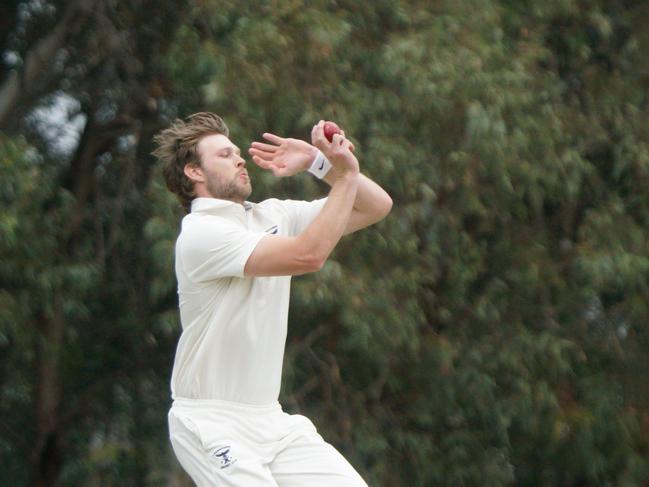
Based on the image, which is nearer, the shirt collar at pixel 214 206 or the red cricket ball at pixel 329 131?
the red cricket ball at pixel 329 131

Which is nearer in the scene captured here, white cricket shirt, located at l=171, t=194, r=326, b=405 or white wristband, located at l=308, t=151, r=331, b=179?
white cricket shirt, located at l=171, t=194, r=326, b=405

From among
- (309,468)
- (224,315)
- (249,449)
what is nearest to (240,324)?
(224,315)

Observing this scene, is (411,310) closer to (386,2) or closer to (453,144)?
(453,144)

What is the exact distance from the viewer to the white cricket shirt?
201 inches

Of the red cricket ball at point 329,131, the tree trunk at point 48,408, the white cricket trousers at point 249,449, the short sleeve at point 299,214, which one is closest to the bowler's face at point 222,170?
the short sleeve at point 299,214

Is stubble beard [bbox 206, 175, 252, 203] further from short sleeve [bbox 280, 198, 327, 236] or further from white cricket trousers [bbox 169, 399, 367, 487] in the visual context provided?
white cricket trousers [bbox 169, 399, 367, 487]

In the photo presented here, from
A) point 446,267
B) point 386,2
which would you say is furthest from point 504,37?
point 446,267

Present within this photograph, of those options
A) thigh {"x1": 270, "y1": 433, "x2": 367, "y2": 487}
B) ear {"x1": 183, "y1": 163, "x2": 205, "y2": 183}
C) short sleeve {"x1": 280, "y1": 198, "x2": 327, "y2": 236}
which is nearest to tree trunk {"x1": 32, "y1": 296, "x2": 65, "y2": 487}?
short sleeve {"x1": 280, "y1": 198, "x2": 327, "y2": 236}

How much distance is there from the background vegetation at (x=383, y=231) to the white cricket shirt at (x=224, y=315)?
11.5ft

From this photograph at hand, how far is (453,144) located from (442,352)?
4.08 ft

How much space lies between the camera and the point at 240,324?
512cm

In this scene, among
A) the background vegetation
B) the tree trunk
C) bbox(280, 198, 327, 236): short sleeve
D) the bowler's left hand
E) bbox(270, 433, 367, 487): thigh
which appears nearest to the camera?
bbox(270, 433, 367, 487): thigh

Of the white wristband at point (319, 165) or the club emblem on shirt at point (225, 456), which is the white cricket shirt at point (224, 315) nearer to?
the club emblem on shirt at point (225, 456)

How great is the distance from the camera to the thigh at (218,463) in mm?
5012
